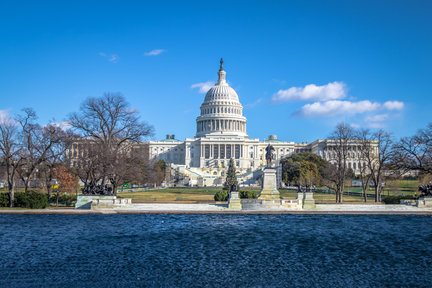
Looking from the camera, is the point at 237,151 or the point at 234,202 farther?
the point at 237,151

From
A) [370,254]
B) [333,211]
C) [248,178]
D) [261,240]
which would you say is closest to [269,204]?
[333,211]

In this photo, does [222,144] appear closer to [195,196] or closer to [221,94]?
[221,94]

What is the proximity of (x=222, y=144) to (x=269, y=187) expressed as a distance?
103150 millimetres

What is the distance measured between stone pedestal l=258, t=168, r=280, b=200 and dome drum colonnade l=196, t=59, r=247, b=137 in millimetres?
108992

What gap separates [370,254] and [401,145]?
87.0 ft

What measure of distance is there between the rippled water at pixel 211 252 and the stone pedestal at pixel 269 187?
9.05m

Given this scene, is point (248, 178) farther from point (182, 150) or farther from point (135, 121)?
point (135, 121)

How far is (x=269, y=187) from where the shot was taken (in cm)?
3681

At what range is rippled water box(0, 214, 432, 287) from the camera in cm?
1361

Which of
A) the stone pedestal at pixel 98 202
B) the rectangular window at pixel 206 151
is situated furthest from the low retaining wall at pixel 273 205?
the rectangular window at pixel 206 151

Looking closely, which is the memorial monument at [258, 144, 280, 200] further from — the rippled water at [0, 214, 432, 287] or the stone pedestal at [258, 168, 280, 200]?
the rippled water at [0, 214, 432, 287]

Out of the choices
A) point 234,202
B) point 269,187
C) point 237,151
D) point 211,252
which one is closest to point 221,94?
point 237,151

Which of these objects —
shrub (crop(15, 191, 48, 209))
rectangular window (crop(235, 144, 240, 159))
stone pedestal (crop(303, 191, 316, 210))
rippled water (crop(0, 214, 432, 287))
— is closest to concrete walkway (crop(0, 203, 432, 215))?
stone pedestal (crop(303, 191, 316, 210))

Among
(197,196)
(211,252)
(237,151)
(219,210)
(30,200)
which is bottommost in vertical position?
(211,252)
